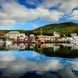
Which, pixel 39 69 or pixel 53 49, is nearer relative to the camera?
pixel 39 69

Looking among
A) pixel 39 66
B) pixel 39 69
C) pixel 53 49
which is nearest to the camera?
pixel 39 69

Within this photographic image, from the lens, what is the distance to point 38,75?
51.1ft

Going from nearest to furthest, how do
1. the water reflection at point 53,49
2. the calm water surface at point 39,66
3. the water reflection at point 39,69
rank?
the water reflection at point 39,69 < the calm water surface at point 39,66 < the water reflection at point 53,49

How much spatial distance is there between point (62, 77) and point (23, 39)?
104 m

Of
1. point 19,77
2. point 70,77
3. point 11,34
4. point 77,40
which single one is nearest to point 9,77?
point 19,77

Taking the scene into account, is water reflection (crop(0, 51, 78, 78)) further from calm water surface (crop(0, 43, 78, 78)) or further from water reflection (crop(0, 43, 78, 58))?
water reflection (crop(0, 43, 78, 58))

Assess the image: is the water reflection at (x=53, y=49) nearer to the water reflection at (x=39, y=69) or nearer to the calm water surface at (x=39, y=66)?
the calm water surface at (x=39, y=66)

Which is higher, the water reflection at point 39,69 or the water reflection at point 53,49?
the water reflection at point 53,49

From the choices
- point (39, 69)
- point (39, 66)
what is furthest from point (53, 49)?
point (39, 69)

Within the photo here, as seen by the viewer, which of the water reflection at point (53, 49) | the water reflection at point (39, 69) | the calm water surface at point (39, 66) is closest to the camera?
the water reflection at point (39, 69)

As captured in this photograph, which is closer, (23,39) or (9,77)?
(9,77)

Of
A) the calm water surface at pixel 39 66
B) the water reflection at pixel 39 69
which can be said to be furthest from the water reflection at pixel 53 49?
the water reflection at pixel 39 69

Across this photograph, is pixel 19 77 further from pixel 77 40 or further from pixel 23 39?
pixel 23 39

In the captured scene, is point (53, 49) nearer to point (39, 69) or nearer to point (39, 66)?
point (39, 66)
